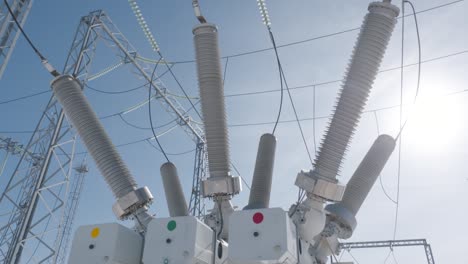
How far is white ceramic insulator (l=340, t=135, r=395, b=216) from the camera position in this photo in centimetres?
388

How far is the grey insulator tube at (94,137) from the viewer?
3.57 metres

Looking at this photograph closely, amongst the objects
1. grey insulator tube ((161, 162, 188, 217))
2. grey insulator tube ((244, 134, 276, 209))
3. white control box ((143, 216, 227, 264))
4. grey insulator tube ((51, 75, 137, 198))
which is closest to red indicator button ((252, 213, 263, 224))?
white control box ((143, 216, 227, 264))

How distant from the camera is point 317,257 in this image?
3.80 m

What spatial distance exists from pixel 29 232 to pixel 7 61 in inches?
114

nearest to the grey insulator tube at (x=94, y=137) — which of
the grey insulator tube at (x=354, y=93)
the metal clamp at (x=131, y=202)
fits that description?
the metal clamp at (x=131, y=202)

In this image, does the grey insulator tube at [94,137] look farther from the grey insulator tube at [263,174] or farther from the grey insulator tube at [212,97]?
the grey insulator tube at [263,174]

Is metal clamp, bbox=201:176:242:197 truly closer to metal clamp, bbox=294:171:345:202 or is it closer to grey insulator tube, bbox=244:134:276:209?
grey insulator tube, bbox=244:134:276:209

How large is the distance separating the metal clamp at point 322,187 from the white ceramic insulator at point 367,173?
1.92 ft

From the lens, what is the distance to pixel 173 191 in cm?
437

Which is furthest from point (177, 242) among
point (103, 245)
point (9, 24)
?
point (9, 24)

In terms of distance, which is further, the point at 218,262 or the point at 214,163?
the point at 214,163

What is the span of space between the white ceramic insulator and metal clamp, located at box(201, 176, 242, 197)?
3.38 ft

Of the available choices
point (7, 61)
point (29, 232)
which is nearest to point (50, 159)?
point (29, 232)

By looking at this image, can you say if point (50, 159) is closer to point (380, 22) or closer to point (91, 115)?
point (91, 115)
